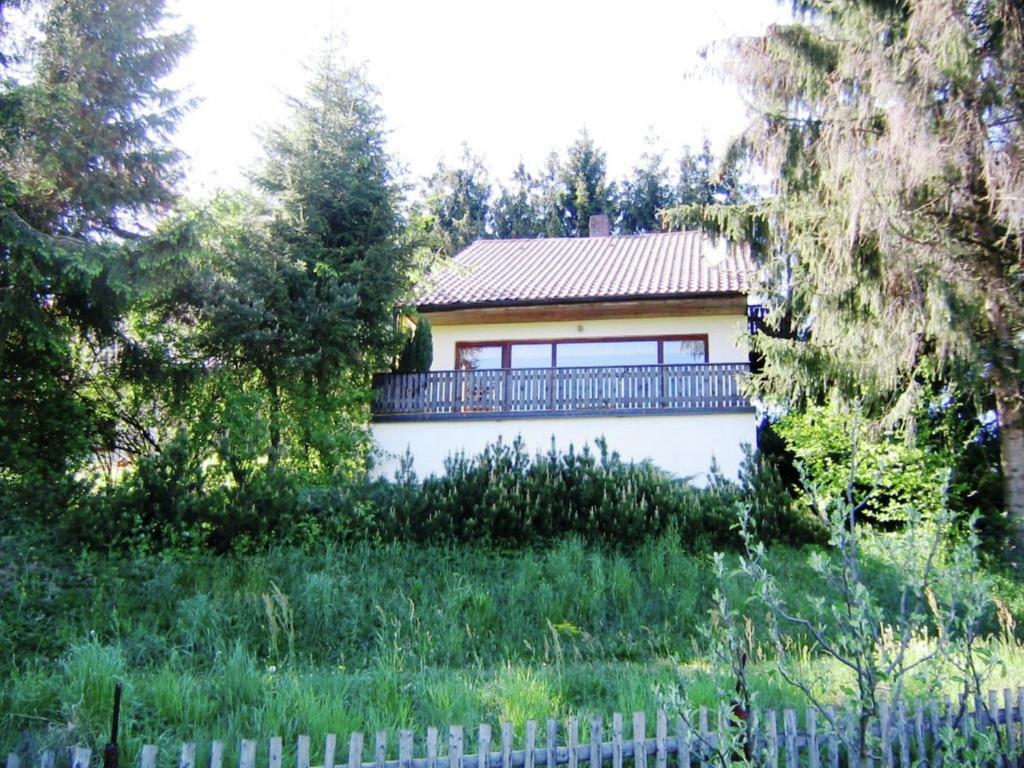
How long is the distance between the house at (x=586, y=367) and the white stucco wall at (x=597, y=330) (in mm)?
23

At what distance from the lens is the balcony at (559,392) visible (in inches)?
628

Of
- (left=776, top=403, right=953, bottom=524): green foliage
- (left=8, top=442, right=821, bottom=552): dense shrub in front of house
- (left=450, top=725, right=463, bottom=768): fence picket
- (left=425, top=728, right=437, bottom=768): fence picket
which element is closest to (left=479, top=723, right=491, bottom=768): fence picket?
(left=450, top=725, right=463, bottom=768): fence picket

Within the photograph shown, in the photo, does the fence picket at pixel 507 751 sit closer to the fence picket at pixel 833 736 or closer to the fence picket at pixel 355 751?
the fence picket at pixel 355 751

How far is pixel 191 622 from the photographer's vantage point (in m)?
8.17

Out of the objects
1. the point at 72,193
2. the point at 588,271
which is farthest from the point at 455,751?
the point at 588,271

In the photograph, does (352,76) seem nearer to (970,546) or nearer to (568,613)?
(568,613)

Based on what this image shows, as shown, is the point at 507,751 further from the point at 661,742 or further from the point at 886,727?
the point at 886,727

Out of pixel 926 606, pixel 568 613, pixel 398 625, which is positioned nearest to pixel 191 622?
pixel 398 625

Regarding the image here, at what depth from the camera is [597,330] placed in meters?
18.6

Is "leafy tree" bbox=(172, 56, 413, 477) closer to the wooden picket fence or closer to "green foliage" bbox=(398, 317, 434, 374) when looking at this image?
"green foliage" bbox=(398, 317, 434, 374)

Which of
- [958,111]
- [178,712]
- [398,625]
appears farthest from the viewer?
[958,111]

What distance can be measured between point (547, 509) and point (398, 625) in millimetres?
4065

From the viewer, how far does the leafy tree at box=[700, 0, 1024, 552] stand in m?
10.3

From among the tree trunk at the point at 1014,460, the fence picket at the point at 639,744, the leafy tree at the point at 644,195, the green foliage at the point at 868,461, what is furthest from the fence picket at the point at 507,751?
the leafy tree at the point at 644,195
